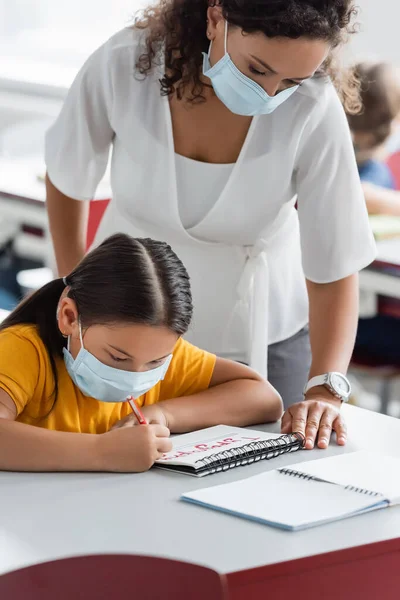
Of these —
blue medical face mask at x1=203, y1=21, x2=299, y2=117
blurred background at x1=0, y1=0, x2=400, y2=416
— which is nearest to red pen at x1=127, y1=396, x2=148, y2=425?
blue medical face mask at x1=203, y1=21, x2=299, y2=117

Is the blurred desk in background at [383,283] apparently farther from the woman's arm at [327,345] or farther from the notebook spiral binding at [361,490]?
the notebook spiral binding at [361,490]

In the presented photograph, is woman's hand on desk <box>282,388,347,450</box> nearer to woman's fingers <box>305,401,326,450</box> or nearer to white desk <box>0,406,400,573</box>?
woman's fingers <box>305,401,326,450</box>

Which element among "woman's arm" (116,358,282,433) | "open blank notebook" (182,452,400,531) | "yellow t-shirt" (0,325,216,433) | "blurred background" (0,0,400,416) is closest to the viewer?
"open blank notebook" (182,452,400,531)

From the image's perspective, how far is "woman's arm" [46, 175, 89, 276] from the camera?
1.95 metres

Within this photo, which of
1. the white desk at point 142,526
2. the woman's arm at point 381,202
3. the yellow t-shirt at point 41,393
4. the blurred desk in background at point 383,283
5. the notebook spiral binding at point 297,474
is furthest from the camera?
the woman's arm at point 381,202

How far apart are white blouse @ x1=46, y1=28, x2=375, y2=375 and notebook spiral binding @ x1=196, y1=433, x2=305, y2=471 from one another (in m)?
0.35

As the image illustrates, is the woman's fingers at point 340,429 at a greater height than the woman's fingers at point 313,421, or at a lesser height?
lesser

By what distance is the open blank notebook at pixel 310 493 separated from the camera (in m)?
1.21

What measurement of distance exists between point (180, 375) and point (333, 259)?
1.10 ft

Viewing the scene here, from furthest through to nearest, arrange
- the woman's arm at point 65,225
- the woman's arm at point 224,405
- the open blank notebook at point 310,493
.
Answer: the woman's arm at point 65,225 → the woman's arm at point 224,405 → the open blank notebook at point 310,493

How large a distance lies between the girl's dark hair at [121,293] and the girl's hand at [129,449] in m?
0.17

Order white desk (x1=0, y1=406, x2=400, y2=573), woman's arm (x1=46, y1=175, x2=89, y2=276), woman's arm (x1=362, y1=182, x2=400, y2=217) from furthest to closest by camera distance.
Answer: woman's arm (x1=362, y1=182, x2=400, y2=217) → woman's arm (x1=46, y1=175, x2=89, y2=276) → white desk (x1=0, y1=406, x2=400, y2=573)

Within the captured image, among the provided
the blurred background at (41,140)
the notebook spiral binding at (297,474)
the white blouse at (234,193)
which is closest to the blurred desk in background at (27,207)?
the blurred background at (41,140)

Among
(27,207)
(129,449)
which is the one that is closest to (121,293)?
(129,449)
